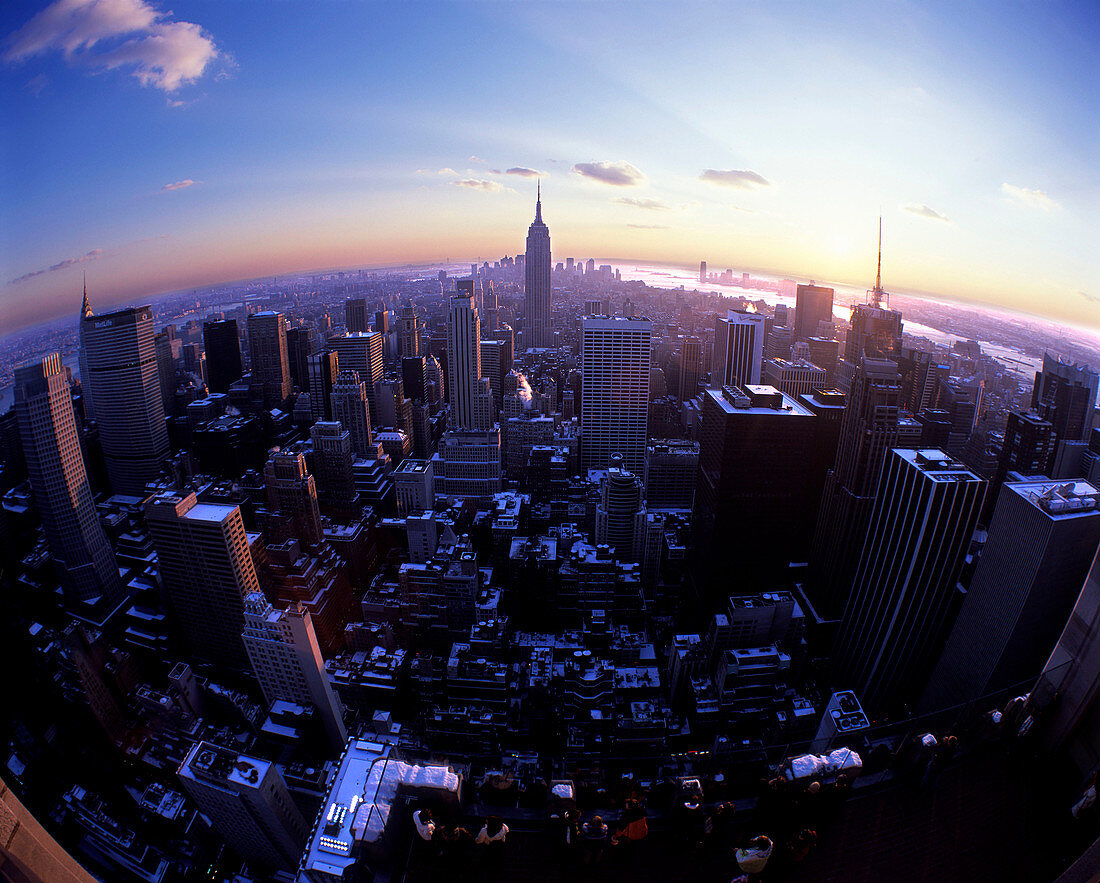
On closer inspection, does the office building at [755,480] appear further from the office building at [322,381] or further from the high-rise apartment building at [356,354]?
the high-rise apartment building at [356,354]

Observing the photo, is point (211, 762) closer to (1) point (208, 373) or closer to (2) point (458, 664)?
(2) point (458, 664)

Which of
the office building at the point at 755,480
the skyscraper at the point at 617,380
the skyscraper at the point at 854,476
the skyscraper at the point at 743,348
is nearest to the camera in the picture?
the skyscraper at the point at 854,476

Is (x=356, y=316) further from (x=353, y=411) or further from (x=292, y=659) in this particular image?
(x=292, y=659)

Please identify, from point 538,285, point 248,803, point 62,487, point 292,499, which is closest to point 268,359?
point 62,487

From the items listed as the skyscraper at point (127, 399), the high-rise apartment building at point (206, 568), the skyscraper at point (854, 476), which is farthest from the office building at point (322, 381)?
the skyscraper at point (854, 476)

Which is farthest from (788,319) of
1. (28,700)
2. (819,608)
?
(28,700)

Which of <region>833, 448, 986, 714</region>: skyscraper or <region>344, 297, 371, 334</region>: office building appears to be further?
<region>344, 297, 371, 334</region>: office building

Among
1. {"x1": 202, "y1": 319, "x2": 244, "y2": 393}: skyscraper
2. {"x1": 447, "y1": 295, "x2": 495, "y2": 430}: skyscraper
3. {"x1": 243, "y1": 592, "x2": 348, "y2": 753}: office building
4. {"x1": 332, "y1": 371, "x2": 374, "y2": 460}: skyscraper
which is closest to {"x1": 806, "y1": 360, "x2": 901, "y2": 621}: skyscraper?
{"x1": 243, "y1": 592, "x2": 348, "y2": 753}: office building

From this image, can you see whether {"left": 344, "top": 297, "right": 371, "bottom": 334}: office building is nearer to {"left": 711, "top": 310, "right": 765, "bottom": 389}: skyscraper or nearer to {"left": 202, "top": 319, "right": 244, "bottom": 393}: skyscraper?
{"left": 202, "top": 319, "right": 244, "bottom": 393}: skyscraper
